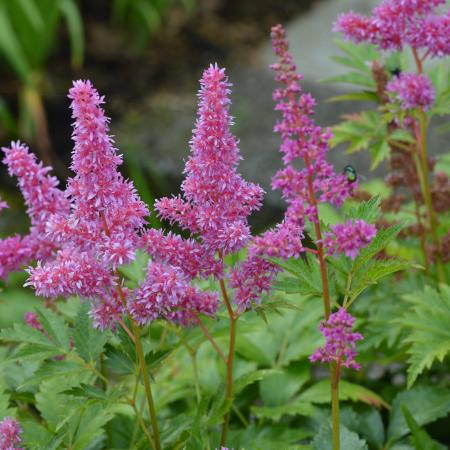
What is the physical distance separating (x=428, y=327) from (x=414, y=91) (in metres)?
0.71

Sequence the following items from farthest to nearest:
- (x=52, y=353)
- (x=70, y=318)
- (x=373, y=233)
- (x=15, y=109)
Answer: (x=15, y=109)
(x=70, y=318)
(x=52, y=353)
(x=373, y=233)

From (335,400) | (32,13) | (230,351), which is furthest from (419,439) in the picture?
(32,13)

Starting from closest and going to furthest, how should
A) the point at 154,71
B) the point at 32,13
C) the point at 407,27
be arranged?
the point at 407,27, the point at 32,13, the point at 154,71

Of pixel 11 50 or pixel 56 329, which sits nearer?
pixel 56 329

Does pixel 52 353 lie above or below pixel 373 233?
below

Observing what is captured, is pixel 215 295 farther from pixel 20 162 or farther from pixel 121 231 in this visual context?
pixel 20 162

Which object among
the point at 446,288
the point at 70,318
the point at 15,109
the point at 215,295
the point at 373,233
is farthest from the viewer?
the point at 15,109

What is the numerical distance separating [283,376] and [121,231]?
129cm

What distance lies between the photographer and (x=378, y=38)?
2.72 m

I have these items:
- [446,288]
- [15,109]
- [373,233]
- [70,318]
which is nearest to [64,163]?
[15,109]

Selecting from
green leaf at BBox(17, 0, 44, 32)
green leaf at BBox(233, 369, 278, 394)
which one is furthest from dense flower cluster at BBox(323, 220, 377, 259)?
green leaf at BBox(17, 0, 44, 32)

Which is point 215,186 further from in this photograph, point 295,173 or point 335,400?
point 335,400

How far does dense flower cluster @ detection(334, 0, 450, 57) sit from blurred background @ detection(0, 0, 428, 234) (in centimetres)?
329

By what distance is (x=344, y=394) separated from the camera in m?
2.72
